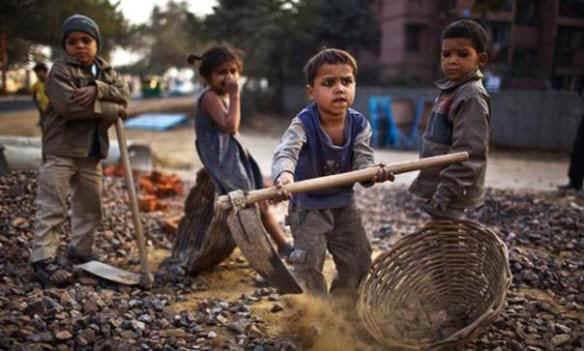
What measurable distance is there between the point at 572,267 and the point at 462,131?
73.7 inches

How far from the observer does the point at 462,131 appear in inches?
111

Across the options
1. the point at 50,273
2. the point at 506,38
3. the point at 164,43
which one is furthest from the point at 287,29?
the point at 50,273

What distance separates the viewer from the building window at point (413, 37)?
75.8ft

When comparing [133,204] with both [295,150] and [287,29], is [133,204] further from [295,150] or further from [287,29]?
[287,29]

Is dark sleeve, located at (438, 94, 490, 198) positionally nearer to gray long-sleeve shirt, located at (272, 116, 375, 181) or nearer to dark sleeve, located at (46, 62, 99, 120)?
gray long-sleeve shirt, located at (272, 116, 375, 181)

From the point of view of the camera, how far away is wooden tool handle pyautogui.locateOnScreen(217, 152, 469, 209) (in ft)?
7.50

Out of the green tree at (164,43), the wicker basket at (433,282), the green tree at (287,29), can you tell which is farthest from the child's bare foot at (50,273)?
the green tree at (164,43)

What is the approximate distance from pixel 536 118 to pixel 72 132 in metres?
13.9

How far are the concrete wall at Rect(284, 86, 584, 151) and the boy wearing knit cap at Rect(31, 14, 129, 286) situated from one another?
12.7 m

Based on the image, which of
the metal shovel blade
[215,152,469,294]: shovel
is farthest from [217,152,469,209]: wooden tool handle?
the metal shovel blade

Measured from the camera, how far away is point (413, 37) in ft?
76.5

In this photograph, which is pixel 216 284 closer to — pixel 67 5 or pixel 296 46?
pixel 67 5

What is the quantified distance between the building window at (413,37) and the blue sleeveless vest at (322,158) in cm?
2143

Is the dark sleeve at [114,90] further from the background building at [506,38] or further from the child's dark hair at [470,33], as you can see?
the background building at [506,38]
